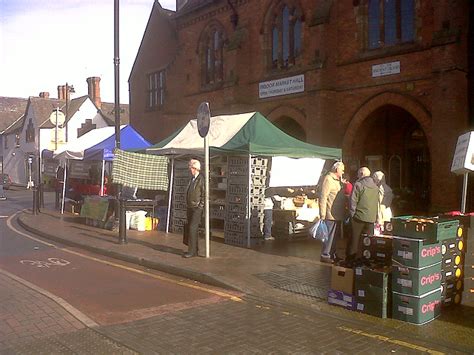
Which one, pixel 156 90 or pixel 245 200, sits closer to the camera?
pixel 245 200

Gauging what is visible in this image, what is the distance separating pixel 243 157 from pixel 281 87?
26.5ft

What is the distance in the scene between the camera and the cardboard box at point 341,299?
21.1 ft

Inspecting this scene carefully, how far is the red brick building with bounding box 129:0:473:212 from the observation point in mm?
14016

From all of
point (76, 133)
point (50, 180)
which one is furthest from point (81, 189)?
point (76, 133)

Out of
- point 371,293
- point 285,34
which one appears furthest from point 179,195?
point 285,34

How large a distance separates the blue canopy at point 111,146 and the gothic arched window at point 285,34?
20.9ft

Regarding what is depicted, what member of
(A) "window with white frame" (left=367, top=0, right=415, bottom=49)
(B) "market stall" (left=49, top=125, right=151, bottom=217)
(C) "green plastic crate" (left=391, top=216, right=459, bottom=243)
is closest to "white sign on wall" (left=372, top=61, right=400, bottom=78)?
(A) "window with white frame" (left=367, top=0, right=415, bottom=49)

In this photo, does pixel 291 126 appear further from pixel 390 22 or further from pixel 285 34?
pixel 390 22

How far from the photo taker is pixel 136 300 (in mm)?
7008

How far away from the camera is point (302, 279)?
318 inches

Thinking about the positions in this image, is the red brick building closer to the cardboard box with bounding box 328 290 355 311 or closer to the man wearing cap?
the man wearing cap

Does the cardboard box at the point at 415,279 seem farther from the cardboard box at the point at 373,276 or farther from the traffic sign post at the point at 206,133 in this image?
the traffic sign post at the point at 206,133

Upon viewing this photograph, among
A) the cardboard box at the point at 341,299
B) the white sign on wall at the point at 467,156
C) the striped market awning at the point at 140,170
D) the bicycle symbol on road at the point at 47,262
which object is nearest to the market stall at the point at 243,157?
the striped market awning at the point at 140,170

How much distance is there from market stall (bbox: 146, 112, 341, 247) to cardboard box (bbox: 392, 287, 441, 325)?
5563 mm
